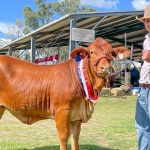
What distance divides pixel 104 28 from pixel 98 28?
36 cm

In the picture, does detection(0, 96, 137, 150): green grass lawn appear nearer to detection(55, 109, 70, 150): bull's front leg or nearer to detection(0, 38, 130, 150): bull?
detection(0, 38, 130, 150): bull

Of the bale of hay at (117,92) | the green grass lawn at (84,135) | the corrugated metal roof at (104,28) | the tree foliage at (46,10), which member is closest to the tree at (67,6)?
the tree foliage at (46,10)

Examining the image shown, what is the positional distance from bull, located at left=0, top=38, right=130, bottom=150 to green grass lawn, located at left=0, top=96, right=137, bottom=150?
1400 mm

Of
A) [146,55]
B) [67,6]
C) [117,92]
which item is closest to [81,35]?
[117,92]

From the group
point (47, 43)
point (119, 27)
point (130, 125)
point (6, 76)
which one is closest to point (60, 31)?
point (119, 27)

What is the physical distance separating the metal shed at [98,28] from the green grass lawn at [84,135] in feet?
20.8

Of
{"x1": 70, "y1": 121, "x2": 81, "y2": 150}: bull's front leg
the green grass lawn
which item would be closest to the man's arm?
{"x1": 70, "y1": 121, "x2": 81, "y2": 150}: bull's front leg

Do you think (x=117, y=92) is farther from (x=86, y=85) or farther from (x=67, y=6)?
(x=67, y=6)

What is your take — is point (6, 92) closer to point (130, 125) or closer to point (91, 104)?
point (91, 104)

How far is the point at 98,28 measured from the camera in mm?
19938

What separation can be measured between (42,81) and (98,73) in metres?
0.83

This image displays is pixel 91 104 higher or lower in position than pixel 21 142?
higher

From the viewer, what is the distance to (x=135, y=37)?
2445 centimetres

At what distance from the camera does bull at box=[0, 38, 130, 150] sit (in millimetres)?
4715
